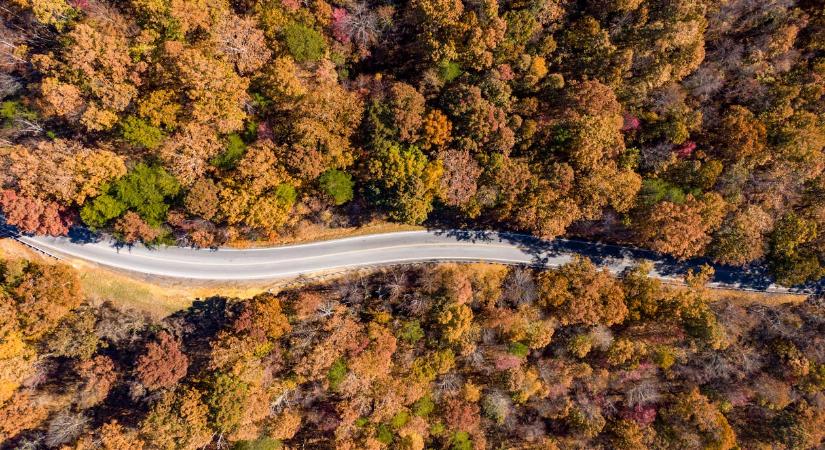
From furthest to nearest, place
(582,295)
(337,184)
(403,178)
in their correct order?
(582,295) → (337,184) → (403,178)

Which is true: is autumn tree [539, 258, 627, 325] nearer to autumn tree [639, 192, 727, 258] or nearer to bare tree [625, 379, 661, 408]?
autumn tree [639, 192, 727, 258]

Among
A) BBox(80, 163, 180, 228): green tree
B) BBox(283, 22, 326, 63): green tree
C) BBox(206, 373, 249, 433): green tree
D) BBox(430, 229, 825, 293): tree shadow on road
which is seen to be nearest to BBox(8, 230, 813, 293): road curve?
BBox(430, 229, 825, 293): tree shadow on road

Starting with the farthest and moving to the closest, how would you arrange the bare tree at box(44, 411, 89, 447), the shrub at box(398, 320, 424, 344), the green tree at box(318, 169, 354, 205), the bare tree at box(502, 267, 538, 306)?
1. the bare tree at box(502, 267, 538, 306)
2. the shrub at box(398, 320, 424, 344)
3. the bare tree at box(44, 411, 89, 447)
4. the green tree at box(318, 169, 354, 205)

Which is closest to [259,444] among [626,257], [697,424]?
[626,257]

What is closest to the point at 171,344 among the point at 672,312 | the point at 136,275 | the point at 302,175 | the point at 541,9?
the point at 136,275

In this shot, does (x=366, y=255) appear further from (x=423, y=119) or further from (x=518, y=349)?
(x=518, y=349)

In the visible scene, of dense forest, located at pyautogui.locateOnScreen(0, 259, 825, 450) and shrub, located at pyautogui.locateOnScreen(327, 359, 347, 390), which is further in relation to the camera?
shrub, located at pyautogui.locateOnScreen(327, 359, 347, 390)

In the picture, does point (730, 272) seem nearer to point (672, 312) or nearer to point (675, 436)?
point (672, 312)

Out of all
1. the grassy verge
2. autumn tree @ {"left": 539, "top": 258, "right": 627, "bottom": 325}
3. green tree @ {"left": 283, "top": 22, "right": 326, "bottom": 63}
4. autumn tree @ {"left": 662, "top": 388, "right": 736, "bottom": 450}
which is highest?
green tree @ {"left": 283, "top": 22, "right": 326, "bottom": 63}
